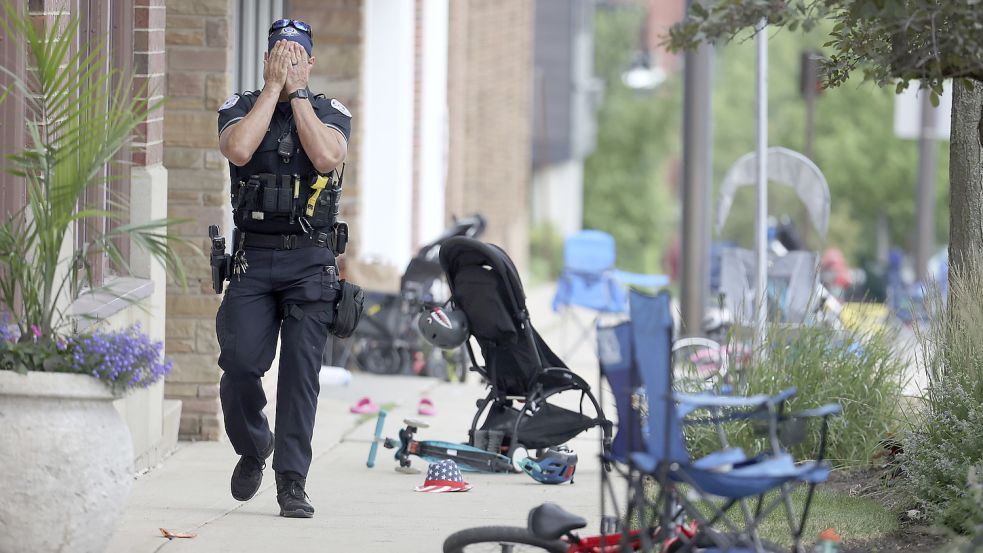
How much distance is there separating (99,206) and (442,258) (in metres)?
1.71

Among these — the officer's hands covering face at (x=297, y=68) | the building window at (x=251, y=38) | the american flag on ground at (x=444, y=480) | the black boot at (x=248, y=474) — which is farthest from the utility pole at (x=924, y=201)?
the officer's hands covering face at (x=297, y=68)

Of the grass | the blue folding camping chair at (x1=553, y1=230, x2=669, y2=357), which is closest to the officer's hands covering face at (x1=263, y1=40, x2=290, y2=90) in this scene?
the grass

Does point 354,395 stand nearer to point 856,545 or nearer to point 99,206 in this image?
point 99,206

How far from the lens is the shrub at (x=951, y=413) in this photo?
6.33 meters

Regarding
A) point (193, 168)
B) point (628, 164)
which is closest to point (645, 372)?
point (193, 168)

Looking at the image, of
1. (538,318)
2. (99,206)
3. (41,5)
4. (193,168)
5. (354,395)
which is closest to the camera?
(41,5)

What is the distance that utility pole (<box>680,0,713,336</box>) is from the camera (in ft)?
47.1

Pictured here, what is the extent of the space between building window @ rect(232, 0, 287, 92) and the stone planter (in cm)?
546

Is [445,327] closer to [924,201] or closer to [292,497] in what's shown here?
[292,497]

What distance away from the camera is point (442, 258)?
26.4ft

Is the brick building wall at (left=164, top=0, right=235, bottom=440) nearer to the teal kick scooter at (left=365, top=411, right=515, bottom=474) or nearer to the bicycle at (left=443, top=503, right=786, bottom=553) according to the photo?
the teal kick scooter at (left=365, top=411, right=515, bottom=474)

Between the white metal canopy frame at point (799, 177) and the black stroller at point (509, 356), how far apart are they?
4.00 metres

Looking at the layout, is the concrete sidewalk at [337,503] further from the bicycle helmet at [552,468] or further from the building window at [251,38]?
the building window at [251,38]

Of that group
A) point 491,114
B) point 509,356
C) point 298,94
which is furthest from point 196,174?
point 491,114
